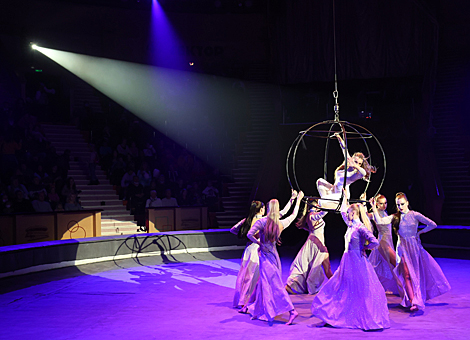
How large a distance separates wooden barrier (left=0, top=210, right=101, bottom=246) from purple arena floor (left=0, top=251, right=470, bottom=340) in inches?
45.4

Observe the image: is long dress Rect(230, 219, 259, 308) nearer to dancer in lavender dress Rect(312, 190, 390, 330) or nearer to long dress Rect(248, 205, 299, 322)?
long dress Rect(248, 205, 299, 322)

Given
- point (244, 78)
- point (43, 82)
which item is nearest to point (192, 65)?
point (244, 78)

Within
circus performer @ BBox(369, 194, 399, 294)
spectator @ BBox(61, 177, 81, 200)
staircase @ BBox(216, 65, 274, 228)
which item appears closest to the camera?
circus performer @ BBox(369, 194, 399, 294)

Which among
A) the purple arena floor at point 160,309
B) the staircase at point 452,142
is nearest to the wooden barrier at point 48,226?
the purple arena floor at point 160,309

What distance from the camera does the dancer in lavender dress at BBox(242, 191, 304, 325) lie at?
23.1 feet

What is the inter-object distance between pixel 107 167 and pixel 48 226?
605cm

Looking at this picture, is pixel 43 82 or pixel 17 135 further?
pixel 43 82

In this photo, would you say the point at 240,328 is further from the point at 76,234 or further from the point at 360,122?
the point at 360,122

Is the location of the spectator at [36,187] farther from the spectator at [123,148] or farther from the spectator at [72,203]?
the spectator at [123,148]

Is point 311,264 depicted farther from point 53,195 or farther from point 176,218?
point 53,195

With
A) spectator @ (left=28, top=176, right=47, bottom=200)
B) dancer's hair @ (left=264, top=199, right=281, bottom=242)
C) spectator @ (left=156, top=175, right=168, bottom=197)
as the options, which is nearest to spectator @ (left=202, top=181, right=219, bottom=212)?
spectator @ (left=156, top=175, right=168, bottom=197)

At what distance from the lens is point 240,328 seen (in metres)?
6.75

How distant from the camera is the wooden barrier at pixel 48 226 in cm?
1106

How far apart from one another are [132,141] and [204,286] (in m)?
10.1
